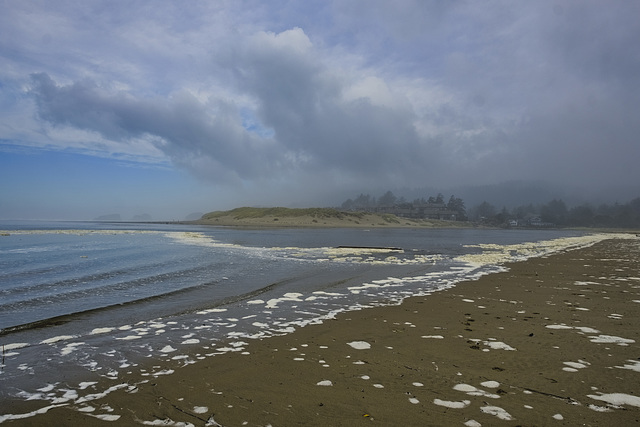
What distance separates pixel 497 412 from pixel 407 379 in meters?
1.39

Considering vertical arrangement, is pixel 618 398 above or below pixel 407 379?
above

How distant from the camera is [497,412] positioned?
178 inches

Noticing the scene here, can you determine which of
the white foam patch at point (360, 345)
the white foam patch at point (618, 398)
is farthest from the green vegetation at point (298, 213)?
the white foam patch at point (618, 398)

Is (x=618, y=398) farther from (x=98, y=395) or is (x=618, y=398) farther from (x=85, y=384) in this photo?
(x=85, y=384)

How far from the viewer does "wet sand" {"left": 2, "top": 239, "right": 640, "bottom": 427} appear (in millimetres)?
4512

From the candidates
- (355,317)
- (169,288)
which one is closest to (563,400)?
(355,317)

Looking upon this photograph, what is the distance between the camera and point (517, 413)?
14.7 feet

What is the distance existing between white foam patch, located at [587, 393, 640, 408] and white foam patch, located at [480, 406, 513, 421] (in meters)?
1.46

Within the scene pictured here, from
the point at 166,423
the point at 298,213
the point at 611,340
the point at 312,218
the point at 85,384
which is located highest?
the point at 298,213

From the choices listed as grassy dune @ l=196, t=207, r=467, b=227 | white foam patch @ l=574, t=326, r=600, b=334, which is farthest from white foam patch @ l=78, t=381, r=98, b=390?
grassy dune @ l=196, t=207, r=467, b=227

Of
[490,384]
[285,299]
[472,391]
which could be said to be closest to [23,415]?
[472,391]

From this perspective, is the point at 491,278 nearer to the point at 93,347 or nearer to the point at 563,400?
the point at 563,400

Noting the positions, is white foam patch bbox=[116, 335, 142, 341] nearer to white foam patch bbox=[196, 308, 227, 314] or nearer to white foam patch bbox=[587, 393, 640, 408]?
white foam patch bbox=[196, 308, 227, 314]

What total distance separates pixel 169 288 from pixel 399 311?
32.0 feet
